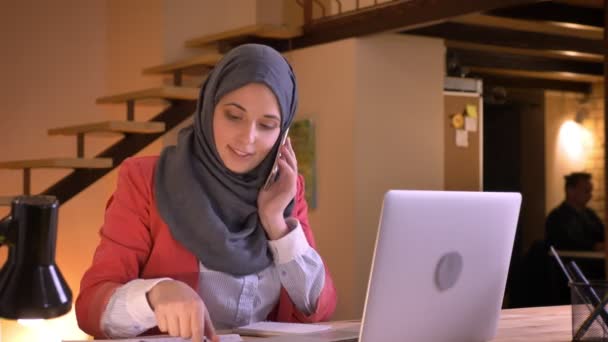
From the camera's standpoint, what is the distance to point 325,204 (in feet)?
19.2

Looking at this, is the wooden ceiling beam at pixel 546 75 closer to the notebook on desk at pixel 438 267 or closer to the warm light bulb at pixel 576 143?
the warm light bulb at pixel 576 143

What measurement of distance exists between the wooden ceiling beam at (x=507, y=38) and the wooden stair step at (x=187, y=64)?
1.23 meters

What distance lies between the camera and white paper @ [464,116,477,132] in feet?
20.6

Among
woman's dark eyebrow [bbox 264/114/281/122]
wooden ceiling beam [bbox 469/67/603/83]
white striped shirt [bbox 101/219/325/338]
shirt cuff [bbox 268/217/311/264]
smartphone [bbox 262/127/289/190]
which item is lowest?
white striped shirt [bbox 101/219/325/338]

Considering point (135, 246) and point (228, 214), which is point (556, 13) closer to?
point (228, 214)

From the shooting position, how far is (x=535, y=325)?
225cm

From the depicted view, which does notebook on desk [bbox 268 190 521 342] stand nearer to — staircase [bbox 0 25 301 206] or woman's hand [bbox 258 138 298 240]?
woman's hand [bbox 258 138 298 240]

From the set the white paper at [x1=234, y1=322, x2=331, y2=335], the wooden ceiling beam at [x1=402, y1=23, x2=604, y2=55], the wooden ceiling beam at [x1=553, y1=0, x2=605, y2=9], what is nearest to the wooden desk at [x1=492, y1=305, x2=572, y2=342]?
the white paper at [x1=234, y1=322, x2=331, y2=335]

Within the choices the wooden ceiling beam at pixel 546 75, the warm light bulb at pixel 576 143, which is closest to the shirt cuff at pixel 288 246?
the wooden ceiling beam at pixel 546 75

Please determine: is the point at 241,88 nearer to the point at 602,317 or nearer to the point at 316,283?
the point at 316,283

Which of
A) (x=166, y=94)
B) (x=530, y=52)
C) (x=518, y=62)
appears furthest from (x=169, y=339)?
(x=530, y=52)

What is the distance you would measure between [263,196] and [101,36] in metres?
5.32

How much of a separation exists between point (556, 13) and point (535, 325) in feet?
14.5

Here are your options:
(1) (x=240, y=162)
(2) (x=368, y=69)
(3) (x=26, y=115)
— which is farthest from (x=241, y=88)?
(3) (x=26, y=115)
